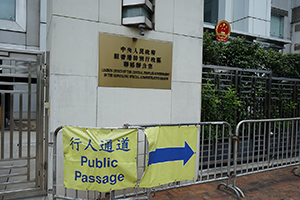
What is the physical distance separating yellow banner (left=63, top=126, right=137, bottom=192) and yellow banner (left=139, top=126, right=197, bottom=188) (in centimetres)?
52

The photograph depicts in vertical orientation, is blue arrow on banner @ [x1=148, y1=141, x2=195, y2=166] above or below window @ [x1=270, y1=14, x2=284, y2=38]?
below

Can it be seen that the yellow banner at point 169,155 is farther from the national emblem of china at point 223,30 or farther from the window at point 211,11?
the window at point 211,11

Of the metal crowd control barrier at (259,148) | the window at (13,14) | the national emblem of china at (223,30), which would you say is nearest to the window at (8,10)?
the window at (13,14)

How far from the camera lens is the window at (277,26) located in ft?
59.8

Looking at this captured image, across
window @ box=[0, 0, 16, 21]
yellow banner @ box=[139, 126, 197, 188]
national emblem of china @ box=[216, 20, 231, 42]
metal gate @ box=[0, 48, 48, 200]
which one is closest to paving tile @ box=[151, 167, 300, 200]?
yellow banner @ box=[139, 126, 197, 188]

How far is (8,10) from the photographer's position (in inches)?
440

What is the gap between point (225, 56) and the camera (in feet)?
23.4

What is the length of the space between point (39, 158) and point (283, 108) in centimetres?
752

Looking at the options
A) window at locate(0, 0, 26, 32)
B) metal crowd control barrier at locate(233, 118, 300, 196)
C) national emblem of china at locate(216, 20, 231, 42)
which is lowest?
metal crowd control barrier at locate(233, 118, 300, 196)

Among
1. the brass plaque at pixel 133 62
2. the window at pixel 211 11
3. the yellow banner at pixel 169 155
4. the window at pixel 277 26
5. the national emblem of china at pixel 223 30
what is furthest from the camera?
the window at pixel 277 26

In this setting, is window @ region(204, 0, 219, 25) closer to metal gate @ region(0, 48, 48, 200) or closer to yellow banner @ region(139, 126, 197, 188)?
yellow banner @ region(139, 126, 197, 188)

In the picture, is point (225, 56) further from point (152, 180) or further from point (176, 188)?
point (152, 180)

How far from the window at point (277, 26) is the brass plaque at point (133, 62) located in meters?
17.4

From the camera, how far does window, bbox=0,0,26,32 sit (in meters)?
11.1
